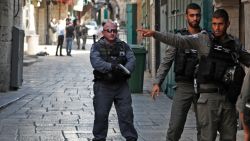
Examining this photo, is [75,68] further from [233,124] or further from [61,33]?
[233,124]

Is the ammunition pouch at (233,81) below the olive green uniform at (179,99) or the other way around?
the other way around

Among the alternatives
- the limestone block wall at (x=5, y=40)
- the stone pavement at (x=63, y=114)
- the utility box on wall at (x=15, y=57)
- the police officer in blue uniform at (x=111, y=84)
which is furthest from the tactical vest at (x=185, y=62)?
the utility box on wall at (x=15, y=57)

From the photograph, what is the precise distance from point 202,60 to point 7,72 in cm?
1040

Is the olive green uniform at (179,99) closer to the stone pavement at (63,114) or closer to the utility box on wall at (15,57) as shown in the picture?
the stone pavement at (63,114)

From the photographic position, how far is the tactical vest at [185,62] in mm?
7391

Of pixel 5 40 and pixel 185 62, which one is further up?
pixel 5 40

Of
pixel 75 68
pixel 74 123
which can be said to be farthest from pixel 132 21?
pixel 74 123

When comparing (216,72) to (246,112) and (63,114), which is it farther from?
(63,114)

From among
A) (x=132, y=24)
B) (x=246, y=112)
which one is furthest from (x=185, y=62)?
(x=132, y=24)

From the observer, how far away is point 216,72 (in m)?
6.19

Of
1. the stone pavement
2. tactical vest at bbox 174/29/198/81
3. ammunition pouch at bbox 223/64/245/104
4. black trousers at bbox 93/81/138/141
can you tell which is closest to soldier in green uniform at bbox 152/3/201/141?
tactical vest at bbox 174/29/198/81

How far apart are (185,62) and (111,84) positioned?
1326 millimetres

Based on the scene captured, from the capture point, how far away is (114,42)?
844 centimetres

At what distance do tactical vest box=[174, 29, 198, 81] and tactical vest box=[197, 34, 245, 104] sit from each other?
1075mm
